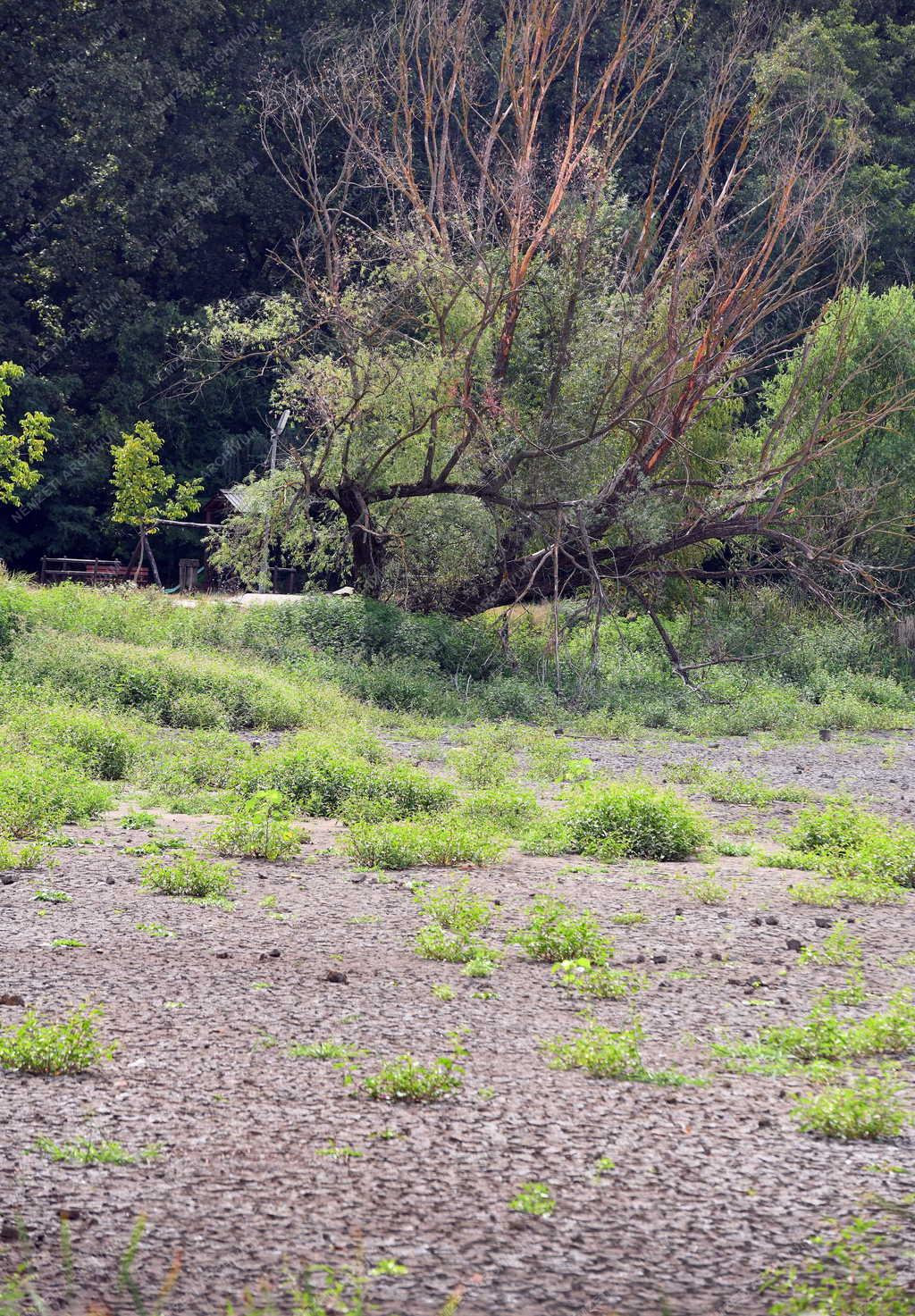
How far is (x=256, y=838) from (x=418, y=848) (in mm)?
1045

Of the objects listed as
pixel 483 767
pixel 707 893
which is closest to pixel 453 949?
pixel 707 893

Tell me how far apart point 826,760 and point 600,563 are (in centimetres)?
816

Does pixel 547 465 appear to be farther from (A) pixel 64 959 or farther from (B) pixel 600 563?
(A) pixel 64 959

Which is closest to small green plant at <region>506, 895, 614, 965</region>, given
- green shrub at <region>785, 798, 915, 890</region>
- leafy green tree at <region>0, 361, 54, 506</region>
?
green shrub at <region>785, 798, 915, 890</region>

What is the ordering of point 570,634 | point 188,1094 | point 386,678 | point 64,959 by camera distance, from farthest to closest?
point 570,634 < point 386,678 < point 64,959 < point 188,1094

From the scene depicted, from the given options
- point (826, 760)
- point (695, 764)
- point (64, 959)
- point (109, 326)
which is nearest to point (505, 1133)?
point (64, 959)

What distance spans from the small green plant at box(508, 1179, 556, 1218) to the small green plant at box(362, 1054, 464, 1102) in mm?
803

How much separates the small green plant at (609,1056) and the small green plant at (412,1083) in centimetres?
47

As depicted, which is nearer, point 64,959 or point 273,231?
point 64,959

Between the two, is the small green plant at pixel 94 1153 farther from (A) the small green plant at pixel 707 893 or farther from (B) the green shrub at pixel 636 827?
(B) the green shrub at pixel 636 827

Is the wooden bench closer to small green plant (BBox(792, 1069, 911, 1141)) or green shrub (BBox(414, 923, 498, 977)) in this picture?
green shrub (BBox(414, 923, 498, 977))

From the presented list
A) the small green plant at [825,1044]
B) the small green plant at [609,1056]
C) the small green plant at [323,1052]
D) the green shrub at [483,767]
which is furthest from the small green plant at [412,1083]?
the green shrub at [483,767]

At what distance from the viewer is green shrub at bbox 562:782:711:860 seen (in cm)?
1017

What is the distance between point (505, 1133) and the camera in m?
4.63
